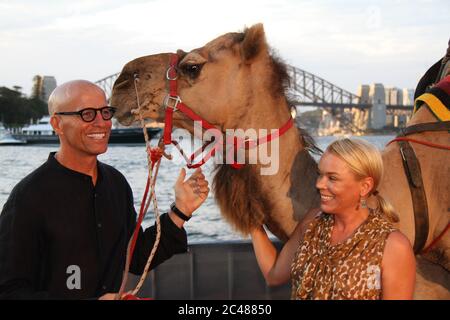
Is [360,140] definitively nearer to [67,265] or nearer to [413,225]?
[413,225]

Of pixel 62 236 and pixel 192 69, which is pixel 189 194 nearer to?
pixel 62 236

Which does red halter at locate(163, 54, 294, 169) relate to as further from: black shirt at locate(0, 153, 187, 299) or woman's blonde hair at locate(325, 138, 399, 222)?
woman's blonde hair at locate(325, 138, 399, 222)

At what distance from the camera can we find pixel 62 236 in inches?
92.0

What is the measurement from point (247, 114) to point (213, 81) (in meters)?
0.24

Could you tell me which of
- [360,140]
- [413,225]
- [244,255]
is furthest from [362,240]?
[244,255]

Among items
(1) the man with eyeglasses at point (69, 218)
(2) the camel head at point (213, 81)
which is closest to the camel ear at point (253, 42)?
(2) the camel head at point (213, 81)

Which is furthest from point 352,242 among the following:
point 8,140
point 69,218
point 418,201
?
point 8,140

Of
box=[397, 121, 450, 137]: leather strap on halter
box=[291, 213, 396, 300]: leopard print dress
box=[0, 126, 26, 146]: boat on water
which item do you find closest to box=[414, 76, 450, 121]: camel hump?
box=[397, 121, 450, 137]: leather strap on halter

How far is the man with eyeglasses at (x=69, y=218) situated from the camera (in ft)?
7.25

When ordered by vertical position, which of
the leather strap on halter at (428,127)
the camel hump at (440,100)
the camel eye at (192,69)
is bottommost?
the leather strap on halter at (428,127)

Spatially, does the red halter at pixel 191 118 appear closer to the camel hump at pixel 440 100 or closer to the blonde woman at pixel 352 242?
the blonde woman at pixel 352 242

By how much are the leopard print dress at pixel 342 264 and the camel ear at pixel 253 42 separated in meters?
1.00

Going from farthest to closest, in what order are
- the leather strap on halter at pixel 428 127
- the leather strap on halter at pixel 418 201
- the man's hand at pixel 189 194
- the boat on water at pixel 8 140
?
1. the boat on water at pixel 8 140
2. the leather strap on halter at pixel 428 127
3. the leather strap on halter at pixel 418 201
4. the man's hand at pixel 189 194

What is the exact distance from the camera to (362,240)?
7.38ft
